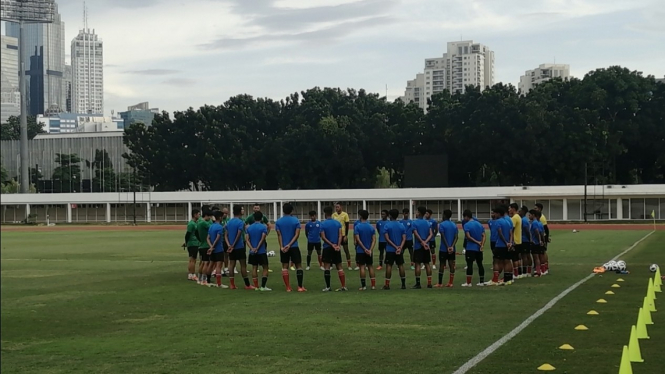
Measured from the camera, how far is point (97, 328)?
512 inches

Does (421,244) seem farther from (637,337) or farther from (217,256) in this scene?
(637,337)

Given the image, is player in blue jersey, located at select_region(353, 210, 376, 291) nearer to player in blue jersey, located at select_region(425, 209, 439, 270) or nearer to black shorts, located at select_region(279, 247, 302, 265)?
black shorts, located at select_region(279, 247, 302, 265)

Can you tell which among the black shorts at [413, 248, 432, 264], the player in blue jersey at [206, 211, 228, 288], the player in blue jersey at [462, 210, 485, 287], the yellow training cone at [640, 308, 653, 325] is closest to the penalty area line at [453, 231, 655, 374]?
the yellow training cone at [640, 308, 653, 325]

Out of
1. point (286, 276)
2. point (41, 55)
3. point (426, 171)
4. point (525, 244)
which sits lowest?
point (286, 276)

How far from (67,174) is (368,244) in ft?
358

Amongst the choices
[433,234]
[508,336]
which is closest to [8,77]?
[508,336]

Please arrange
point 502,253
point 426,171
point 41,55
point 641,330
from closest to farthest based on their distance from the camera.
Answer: point 41,55
point 641,330
point 502,253
point 426,171

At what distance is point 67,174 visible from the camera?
4737 inches

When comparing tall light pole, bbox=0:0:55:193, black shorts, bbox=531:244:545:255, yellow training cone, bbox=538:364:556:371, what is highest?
tall light pole, bbox=0:0:55:193

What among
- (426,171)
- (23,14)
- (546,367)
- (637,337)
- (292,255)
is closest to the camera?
(23,14)

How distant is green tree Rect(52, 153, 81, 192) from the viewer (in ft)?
392

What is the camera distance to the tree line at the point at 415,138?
3541 inches

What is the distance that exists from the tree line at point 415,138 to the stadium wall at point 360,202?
5.93m

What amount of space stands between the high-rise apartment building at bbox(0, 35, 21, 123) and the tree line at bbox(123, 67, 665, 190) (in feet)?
274
